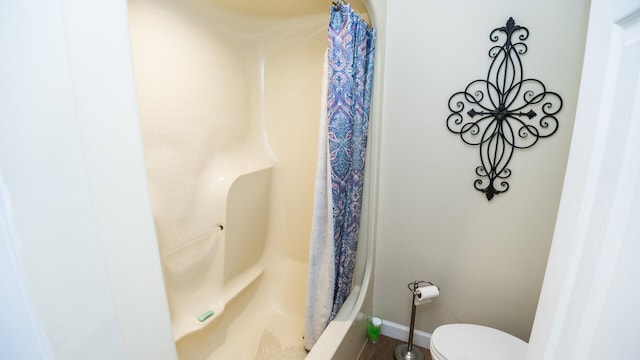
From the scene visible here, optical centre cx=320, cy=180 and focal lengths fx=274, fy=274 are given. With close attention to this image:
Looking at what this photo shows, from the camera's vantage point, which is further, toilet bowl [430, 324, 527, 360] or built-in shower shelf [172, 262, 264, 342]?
built-in shower shelf [172, 262, 264, 342]

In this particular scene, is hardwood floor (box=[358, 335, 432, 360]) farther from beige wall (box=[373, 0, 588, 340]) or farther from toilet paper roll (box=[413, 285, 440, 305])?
toilet paper roll (box=[413, 285, 440, 305])

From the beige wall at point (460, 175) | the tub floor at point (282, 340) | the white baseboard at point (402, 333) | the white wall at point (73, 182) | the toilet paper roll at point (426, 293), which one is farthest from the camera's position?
the white baseboard at point (402, 333)

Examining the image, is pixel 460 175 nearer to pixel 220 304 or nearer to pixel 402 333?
pixel 402 333

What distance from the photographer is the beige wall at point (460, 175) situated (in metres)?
1.26

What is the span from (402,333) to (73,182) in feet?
6.46

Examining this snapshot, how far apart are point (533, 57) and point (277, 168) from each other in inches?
60.4

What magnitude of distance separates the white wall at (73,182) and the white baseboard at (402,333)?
173cm

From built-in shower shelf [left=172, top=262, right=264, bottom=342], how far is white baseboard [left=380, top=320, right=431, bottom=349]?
3.06 feet

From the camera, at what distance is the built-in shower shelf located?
137cm

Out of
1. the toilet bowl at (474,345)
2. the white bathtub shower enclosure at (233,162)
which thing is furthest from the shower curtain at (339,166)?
the toilet bowl at (474,345)

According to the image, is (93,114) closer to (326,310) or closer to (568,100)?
(326,310)

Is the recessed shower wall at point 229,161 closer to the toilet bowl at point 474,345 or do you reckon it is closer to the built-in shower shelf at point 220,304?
the built-in shower shelf at point 220,304

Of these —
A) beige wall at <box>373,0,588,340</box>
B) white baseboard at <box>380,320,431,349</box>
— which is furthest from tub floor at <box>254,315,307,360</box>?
beige wall at <box>373,0,588,340</box>

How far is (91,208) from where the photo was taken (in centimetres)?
36
